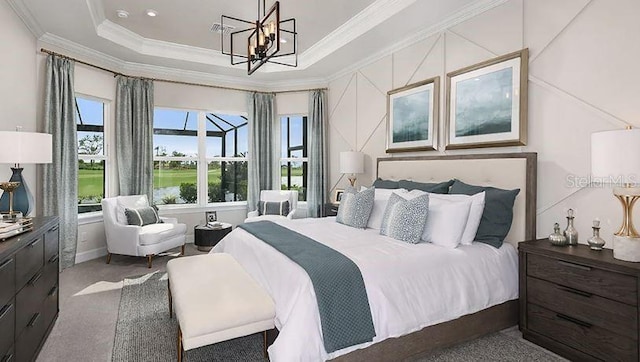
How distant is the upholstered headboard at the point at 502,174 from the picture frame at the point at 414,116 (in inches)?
10.6

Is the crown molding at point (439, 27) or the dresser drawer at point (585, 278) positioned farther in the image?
the crown molding at point (439, 27)

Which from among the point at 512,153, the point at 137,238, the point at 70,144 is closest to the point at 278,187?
the point at 137,238

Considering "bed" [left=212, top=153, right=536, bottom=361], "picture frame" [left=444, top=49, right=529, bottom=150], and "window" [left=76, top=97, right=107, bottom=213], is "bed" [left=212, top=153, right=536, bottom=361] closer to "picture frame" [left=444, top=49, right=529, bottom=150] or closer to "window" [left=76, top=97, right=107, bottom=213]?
"picture frame" [left=444, top=49, right=529, bottom=150]

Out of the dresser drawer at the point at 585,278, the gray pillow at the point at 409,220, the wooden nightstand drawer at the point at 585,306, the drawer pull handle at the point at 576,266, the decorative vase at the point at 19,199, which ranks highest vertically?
the decorative vase at the point at 19,199

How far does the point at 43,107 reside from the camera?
13.4ft

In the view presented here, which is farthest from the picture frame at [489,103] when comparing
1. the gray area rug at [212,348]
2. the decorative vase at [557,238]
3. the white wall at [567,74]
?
the gray area rug at [212,348]

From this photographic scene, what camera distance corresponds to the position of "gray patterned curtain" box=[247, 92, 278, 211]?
240 inches

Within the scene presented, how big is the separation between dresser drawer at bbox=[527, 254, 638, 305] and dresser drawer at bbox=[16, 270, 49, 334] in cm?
335

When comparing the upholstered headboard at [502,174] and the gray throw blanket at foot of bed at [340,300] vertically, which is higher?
the upholstered headboard at [502,174]

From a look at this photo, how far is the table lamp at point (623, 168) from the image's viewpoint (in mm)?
1960

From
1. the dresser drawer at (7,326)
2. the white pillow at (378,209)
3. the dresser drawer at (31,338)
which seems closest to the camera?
the dresser drawer at (7,326)

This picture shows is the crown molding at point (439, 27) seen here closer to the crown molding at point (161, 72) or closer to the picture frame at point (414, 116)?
the picture frame at point (414, 116)

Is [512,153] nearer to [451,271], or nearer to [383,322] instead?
[451,271]

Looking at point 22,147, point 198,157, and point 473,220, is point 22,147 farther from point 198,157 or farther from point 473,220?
point 473,220
